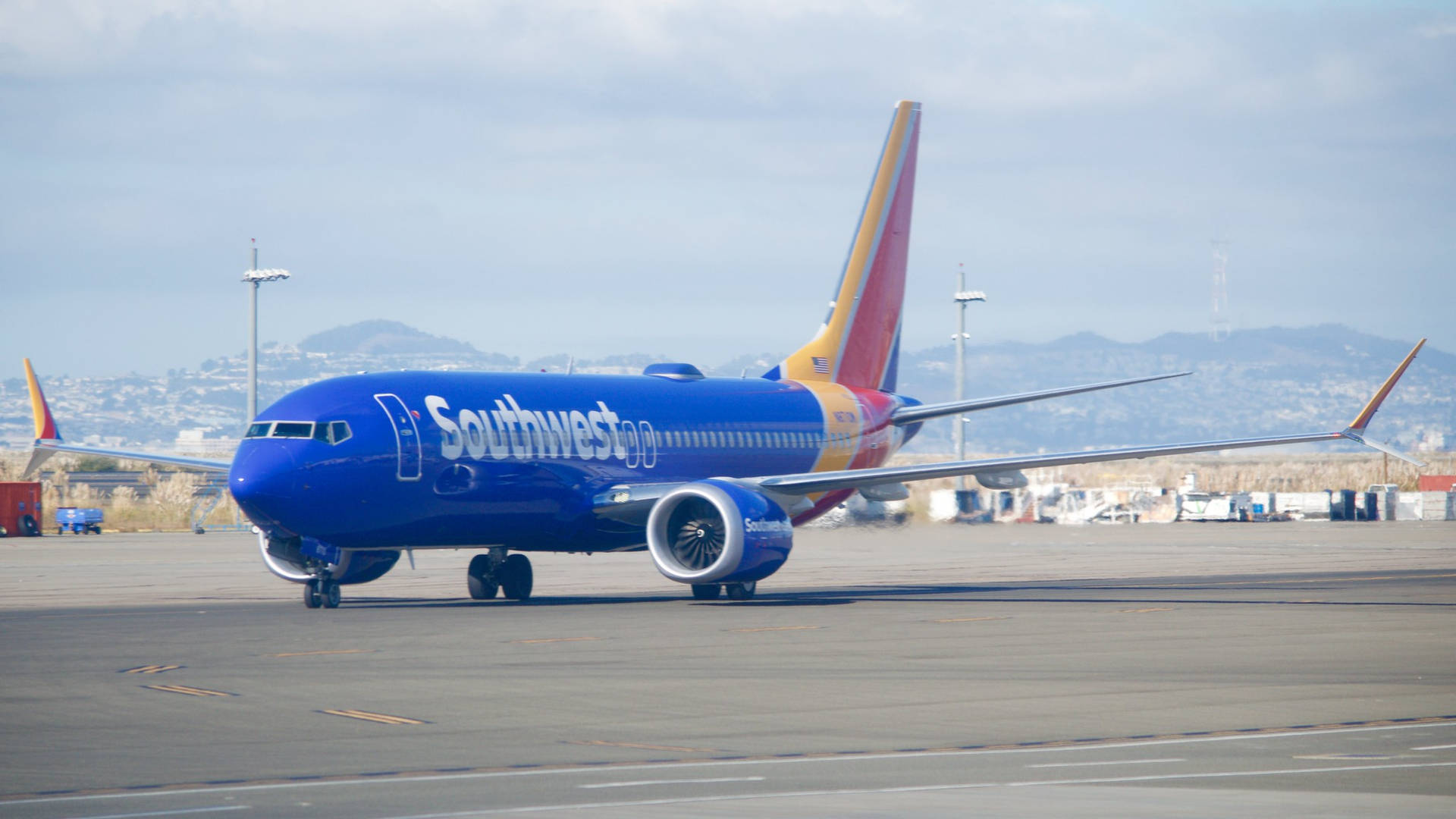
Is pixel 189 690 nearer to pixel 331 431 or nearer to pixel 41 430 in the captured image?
pixel 331 431

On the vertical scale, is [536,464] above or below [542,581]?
above

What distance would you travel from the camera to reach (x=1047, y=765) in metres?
11.7

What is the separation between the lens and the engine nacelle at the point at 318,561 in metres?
26.9

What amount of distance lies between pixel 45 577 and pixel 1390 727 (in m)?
30.4

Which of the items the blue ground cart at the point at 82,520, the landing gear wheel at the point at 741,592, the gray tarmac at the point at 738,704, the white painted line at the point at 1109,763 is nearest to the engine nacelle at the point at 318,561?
the gray tarmac at the point at 738,704

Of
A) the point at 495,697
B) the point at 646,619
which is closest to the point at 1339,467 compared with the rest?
the point at 646,619

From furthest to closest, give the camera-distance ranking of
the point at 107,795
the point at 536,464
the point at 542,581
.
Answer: the point at 542,581
the point at 536,464
the point at 107,795

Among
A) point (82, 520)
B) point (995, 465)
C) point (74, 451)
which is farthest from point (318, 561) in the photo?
point (82, 520)

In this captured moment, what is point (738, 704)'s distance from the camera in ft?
49.3

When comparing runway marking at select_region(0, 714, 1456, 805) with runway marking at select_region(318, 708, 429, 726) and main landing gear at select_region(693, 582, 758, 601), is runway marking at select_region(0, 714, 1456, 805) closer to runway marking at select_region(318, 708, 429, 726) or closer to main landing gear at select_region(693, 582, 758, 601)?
runway marking at select_region(318, 708, 429, 726)

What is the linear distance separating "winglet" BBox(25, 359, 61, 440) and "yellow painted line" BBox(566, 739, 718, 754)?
21635mm

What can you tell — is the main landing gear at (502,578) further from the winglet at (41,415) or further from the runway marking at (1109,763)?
the runway marking at (1109,763)

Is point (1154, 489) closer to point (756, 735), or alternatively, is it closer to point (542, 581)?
point (542, 581)

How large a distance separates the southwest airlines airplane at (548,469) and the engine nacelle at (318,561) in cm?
4
